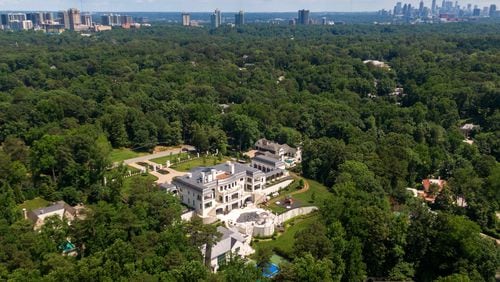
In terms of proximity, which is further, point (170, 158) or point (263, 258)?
point (170, 158)

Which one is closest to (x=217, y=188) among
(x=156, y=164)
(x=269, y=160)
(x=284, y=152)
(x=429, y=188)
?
(x=269, y=160)

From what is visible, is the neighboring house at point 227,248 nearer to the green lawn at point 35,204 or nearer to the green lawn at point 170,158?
the green lawn at point 35,204

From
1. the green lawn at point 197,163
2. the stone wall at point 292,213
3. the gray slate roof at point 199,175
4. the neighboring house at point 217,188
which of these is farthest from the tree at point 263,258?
the green lawn at point 197,163

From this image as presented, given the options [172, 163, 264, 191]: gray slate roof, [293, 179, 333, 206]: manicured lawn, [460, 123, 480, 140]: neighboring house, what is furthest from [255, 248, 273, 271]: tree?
[460, 123, 480, 140]: neighboring house

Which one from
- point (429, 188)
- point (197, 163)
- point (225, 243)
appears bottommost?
point (197, 163)

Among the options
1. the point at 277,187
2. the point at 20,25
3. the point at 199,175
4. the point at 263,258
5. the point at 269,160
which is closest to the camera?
the point at 263,258

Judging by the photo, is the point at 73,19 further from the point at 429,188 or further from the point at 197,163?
the point at 429,188
